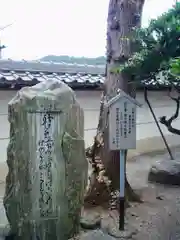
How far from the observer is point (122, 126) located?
4898 mm

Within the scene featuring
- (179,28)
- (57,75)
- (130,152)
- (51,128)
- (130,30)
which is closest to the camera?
(179,28)

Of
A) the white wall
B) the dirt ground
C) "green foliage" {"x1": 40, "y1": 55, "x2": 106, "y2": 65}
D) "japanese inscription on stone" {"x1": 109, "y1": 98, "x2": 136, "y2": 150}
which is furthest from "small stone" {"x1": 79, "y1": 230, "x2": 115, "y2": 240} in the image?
"green foliage" {"x1": 40, "y1": 55, "x2": 106, "y2": 65}

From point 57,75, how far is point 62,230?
5266 millimetres

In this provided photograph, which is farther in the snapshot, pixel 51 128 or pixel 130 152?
pixel 130 152

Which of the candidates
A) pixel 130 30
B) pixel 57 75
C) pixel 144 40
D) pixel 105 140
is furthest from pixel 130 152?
pixel 144 40

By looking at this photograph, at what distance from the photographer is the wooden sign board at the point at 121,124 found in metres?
4.88

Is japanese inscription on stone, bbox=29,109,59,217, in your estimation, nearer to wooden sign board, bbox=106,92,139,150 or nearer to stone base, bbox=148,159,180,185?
wooden sign board, bbox=106,92,139,150

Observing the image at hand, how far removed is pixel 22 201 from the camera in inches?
167

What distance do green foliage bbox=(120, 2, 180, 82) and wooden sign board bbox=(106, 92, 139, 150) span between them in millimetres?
510

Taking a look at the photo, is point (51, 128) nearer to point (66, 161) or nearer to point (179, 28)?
point (66, 161)

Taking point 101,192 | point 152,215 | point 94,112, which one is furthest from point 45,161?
point 94,112

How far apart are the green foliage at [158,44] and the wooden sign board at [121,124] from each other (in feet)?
1.67

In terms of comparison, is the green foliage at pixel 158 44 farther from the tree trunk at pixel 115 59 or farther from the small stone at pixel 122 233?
the small stone at pixel 122 233

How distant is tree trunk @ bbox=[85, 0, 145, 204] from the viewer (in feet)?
19.1
